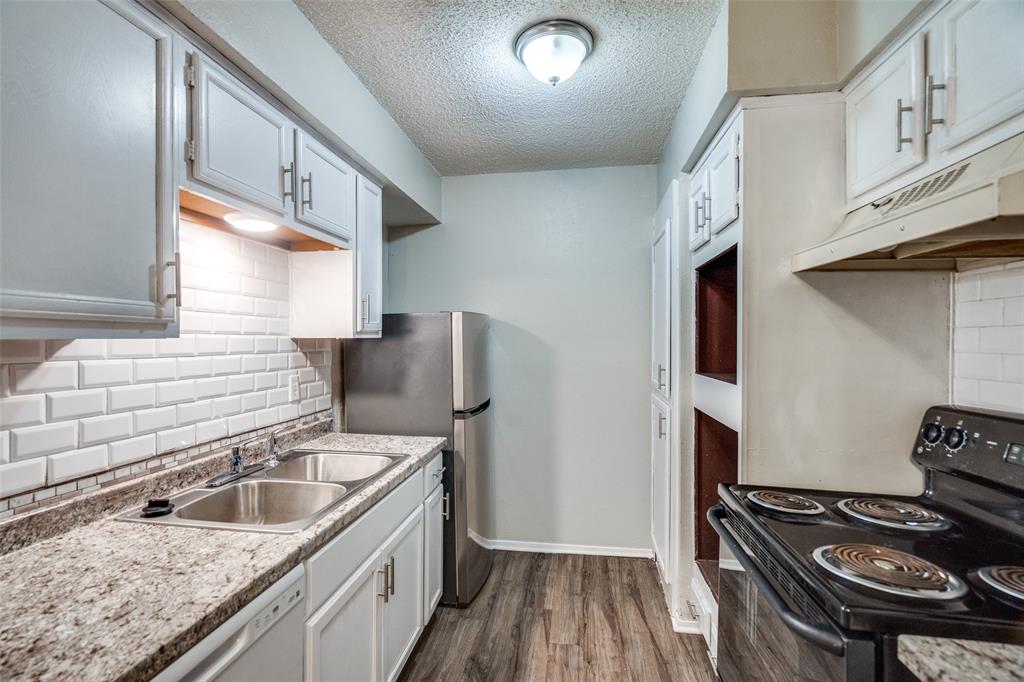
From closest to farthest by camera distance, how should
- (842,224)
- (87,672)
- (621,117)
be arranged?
(87,672), (842,224), (621,117)

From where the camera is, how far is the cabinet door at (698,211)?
74.6 inches

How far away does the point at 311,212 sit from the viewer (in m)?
1.71

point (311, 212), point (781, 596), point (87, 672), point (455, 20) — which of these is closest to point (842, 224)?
point (781, 596)

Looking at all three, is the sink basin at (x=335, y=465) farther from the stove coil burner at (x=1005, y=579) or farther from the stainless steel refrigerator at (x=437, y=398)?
the stove coil burner at (x=1005, y=579)

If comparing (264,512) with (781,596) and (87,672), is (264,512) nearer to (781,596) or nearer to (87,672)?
(87,672)

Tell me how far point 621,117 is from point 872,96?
116 cm

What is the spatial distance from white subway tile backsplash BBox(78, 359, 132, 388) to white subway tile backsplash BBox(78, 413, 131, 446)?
101 mm

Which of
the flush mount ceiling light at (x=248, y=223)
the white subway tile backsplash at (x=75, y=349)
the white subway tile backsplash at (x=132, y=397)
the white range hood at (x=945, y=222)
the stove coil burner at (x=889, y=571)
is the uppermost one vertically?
the flush mount ceiling light at (x=248, y=223)

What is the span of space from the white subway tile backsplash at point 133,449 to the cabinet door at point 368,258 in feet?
2.87

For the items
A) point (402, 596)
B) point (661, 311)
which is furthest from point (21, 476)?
point (661, 311)

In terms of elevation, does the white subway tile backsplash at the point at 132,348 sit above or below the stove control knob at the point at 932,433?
above

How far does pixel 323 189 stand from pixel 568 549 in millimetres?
2577

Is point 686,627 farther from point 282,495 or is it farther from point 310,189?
point 310,189

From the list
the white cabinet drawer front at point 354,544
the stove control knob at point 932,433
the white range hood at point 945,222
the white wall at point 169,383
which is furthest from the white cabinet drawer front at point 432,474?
the stove control knob at point 932,433
